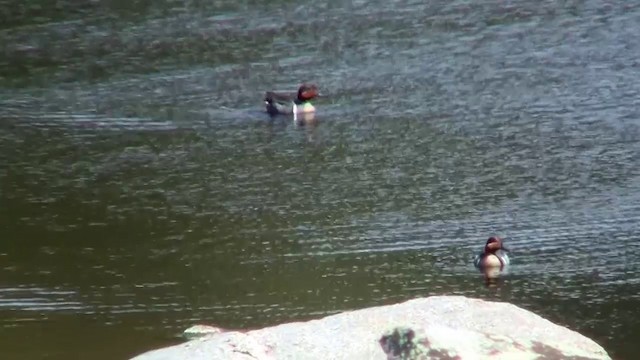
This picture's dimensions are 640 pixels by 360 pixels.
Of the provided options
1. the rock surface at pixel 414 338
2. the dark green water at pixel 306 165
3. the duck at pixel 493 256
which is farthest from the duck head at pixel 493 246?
the rock surface at pixel 414 338

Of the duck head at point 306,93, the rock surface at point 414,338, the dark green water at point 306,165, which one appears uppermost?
the rock surface at point 414,338

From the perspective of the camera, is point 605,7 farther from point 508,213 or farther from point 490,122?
point 508,213

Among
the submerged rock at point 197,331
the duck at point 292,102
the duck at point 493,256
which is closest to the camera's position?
the submerged rock at point 197,331

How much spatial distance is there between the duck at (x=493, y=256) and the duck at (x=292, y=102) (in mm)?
6803

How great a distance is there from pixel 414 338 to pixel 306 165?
12077 mm

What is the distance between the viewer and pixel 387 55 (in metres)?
24.6

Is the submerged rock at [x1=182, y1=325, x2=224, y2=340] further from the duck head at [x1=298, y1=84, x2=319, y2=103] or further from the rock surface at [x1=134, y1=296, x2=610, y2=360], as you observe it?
the duck head at [x1=298, y1=84, x2=319, y2=103]

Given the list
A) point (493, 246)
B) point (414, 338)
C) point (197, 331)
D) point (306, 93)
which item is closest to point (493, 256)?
point (493, 246)

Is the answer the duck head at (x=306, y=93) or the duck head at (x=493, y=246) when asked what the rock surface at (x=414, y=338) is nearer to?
the duck head at (x=493, y=246)

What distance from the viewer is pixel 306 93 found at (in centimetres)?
2191

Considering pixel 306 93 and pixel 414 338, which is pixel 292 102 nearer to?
pixel 306 93

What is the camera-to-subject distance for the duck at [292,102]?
21547mm

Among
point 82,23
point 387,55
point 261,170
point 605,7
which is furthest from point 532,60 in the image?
point 82,23

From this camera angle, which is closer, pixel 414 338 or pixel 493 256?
pixel 414 338
